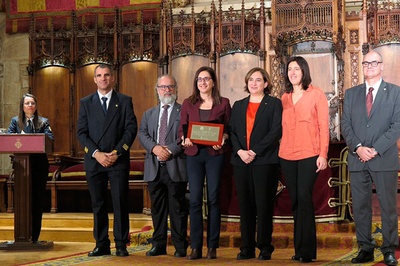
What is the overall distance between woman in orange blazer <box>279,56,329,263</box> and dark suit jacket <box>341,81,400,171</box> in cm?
20

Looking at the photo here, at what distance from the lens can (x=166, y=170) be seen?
5.99 m

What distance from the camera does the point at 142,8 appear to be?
11273 mm

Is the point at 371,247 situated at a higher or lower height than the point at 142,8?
lower

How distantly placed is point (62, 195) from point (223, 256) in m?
4.53

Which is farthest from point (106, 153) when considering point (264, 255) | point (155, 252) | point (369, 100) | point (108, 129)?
point (369, 100)

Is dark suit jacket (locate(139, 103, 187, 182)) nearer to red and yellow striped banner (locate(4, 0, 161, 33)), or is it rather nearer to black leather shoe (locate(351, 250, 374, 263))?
black leather shoe (locate(351, 250, 374, 263))

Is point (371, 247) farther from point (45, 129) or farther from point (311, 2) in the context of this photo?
point (311, 2)

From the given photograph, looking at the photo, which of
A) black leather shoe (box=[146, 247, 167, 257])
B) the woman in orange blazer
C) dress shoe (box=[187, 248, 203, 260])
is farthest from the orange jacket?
black leather shoe (box=[146, 247, 167, 257])

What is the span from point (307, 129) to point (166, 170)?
128 cm

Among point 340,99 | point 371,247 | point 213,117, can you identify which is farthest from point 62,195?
point 371,247

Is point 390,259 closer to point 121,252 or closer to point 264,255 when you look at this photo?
point 264,255

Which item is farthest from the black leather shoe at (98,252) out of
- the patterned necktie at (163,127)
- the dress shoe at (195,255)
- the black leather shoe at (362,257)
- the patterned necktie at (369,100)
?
the patterned necktie at (369,100)

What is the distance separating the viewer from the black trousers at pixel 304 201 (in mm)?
5332

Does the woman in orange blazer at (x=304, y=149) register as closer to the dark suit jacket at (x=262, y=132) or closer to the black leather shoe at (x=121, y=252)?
the dark suit jacket at (x=262, y=132)
